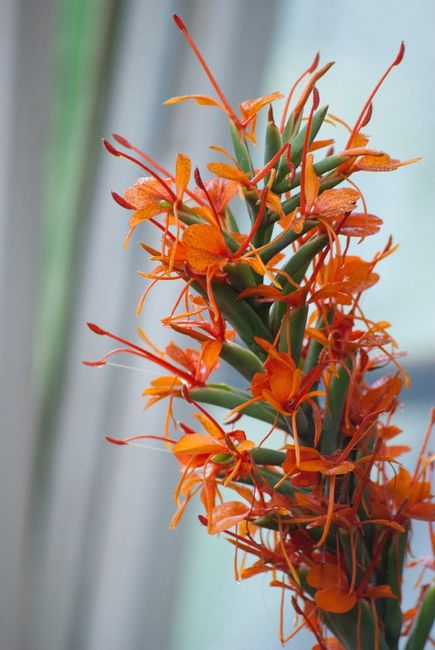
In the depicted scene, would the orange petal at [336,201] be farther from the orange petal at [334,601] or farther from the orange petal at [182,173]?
the orange petal at [334,601]

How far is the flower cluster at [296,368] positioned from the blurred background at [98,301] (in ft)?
2.10

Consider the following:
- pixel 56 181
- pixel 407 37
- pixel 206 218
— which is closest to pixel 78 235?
pixel 56 181

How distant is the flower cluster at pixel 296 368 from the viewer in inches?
18.8

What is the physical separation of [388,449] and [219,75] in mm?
858

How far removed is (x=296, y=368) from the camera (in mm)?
476

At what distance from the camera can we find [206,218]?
51cm

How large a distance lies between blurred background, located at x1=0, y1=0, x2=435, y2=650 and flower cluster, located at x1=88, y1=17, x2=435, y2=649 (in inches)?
25.2

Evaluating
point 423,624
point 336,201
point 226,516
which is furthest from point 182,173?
point 423,624

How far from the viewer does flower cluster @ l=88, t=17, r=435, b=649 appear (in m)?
0.48

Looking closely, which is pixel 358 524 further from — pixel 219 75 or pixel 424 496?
pixel 219 75

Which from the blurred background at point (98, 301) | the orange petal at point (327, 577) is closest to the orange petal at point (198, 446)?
the orange petal at point (327, 577)

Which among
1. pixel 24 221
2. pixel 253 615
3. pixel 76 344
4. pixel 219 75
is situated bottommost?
pixel 253 615

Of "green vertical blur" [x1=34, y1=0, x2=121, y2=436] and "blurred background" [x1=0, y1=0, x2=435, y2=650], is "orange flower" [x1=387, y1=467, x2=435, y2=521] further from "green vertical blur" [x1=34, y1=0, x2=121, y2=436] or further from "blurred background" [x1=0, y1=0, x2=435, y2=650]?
"green vertical blur" [x1=34, y1=0, x2=121, y2=436]

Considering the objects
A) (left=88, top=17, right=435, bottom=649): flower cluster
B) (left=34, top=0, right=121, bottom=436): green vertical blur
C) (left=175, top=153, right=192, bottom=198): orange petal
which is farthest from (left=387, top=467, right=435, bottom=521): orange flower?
(left=34, top=0, right=121, bottom=436): green vertical blur
